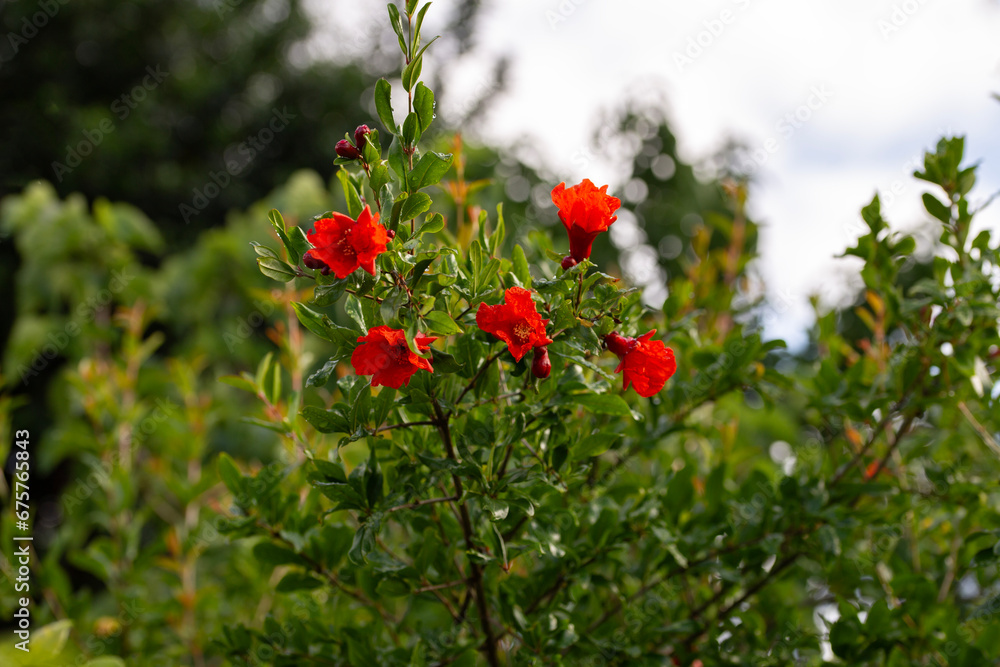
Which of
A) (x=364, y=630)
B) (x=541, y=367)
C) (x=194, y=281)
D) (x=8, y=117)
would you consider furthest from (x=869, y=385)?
(x=8, y=117)

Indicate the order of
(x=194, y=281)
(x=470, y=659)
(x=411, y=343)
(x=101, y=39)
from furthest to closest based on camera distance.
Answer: (x=101, y=39)
(x=194, y=281)
(x=470, y=659)
(x=411, y=343)

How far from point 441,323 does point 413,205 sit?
5.2 inches

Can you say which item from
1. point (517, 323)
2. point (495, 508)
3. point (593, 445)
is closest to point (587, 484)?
point (593, 445)

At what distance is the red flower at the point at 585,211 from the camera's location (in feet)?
2.30

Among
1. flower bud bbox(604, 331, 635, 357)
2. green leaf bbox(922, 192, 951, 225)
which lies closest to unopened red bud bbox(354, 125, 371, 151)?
flower bud bbox(604, 331, 635, 357)

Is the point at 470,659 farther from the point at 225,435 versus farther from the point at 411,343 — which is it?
the point at 225,435

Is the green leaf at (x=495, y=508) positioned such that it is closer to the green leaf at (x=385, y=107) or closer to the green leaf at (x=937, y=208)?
the green leaf at (x=385, y=107)

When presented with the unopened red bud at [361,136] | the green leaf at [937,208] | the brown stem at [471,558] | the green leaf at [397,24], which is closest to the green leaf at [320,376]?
the brown stem at [471,558]

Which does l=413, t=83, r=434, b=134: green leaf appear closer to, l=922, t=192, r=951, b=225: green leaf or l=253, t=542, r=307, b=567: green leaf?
l=253, t=542, r=307, b=567: green leaf

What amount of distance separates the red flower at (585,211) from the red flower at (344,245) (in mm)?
205

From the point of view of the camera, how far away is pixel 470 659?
825 mm

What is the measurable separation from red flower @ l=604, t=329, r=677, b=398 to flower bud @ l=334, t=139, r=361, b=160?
1.10 ft

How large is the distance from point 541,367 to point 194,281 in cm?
381

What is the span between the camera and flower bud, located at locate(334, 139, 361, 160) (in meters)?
0.69
